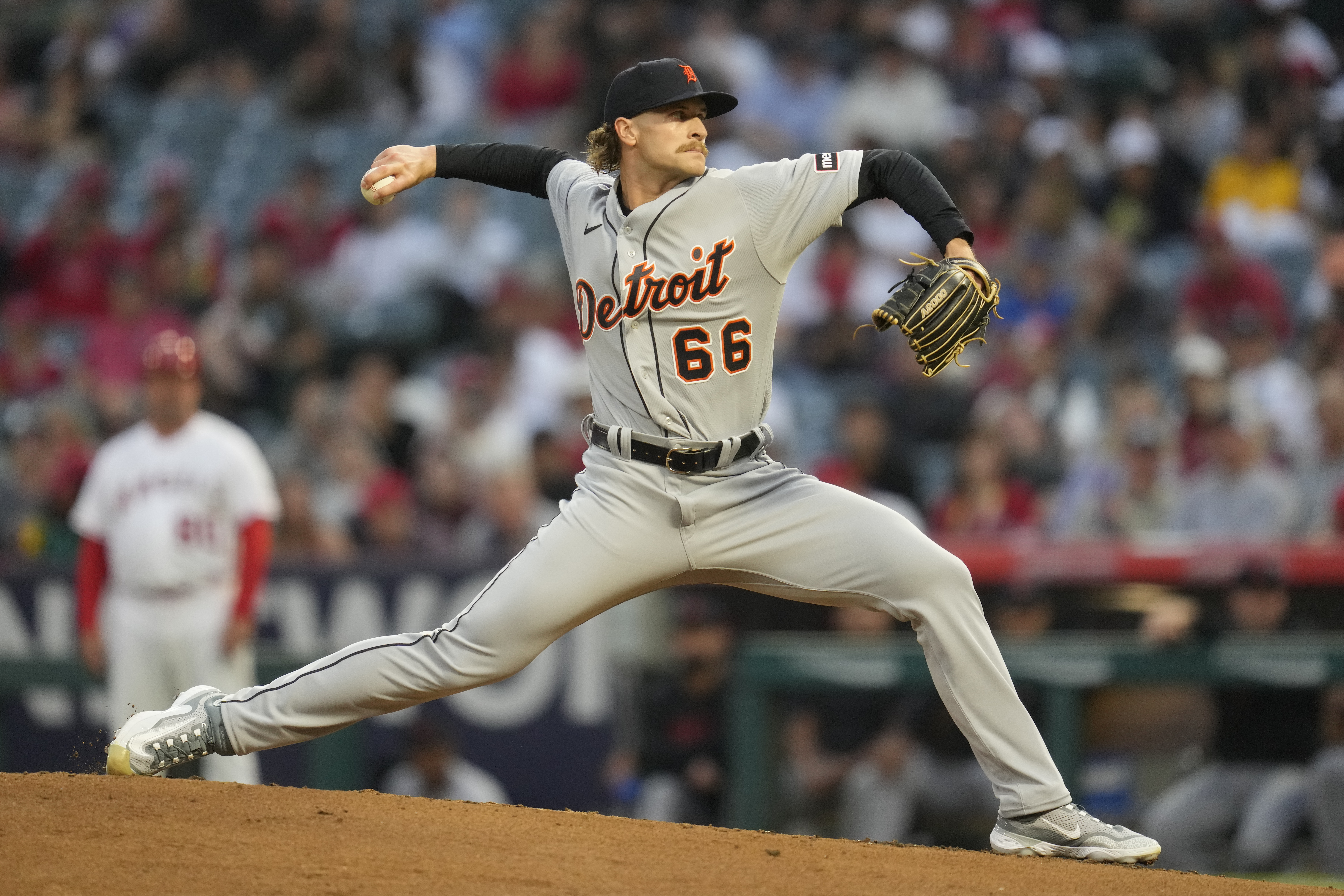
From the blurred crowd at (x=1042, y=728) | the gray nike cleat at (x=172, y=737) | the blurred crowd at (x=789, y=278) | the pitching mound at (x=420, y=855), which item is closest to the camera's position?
the pitching mound at (x=420, y=855)

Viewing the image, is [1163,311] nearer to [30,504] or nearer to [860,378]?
[860,378]

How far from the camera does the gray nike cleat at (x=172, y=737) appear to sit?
13.1 feet

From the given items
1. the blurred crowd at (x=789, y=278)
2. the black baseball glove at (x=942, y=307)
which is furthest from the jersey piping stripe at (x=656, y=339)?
the blurred crowd at (x=789, y=278)

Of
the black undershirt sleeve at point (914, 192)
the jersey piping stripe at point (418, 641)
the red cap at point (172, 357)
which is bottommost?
the jersey piping stripe at point (418, 641)

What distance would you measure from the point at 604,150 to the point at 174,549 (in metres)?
3.25

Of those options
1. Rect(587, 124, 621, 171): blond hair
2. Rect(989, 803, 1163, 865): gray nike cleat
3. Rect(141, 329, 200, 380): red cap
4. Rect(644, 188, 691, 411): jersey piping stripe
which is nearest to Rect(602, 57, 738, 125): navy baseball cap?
Rect(587, 124, 621, 171): blond hair

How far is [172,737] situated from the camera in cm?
404

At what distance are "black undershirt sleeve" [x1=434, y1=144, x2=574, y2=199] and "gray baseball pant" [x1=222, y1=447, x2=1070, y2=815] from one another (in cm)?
80

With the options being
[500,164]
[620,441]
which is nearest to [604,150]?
[500,164]

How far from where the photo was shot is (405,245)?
10797 mm

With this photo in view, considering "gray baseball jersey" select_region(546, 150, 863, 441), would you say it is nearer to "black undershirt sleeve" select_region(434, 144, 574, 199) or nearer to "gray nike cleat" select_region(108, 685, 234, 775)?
"black undershirt sleeve" select_region(434, 144, 574, 199)

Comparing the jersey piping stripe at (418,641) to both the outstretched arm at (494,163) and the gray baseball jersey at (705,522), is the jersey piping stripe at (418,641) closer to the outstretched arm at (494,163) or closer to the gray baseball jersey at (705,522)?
the gray baseball jersey at (705,522)

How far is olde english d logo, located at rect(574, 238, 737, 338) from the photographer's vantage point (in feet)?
12.5

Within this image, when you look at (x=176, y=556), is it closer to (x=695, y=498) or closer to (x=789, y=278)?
(x=695, y=498)
